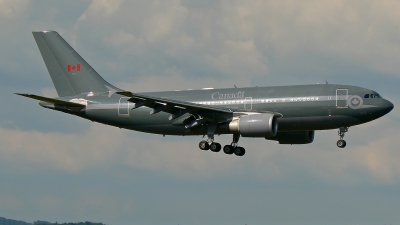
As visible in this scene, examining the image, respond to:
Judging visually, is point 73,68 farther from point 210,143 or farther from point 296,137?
point 296,137

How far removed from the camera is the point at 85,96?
228ft

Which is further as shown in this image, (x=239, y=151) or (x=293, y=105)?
(x=239, y=151)

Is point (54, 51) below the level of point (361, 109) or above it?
above

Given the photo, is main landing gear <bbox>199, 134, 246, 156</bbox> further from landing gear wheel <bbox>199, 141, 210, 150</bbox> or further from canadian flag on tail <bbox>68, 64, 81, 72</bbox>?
canadian flag on tail <bbox>68, 64, 81, 72</bbox>

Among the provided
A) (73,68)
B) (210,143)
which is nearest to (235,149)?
(210,143)

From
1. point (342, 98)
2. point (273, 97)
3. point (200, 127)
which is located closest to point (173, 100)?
point (200, 127)

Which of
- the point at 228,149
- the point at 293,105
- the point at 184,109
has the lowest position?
the point at 228,149

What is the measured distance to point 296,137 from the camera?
68000 millimetres

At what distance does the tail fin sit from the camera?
2788 inches

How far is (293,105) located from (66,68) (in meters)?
22.3

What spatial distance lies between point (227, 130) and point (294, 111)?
5734 millimetres

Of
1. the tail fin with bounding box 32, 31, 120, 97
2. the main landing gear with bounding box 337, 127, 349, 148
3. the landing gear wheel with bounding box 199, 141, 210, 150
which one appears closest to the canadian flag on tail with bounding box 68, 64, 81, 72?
the tail fin with bounding box 32, 31, 120, 97

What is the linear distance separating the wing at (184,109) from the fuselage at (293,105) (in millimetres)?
752

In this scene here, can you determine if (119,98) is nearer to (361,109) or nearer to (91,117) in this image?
(91,117)
